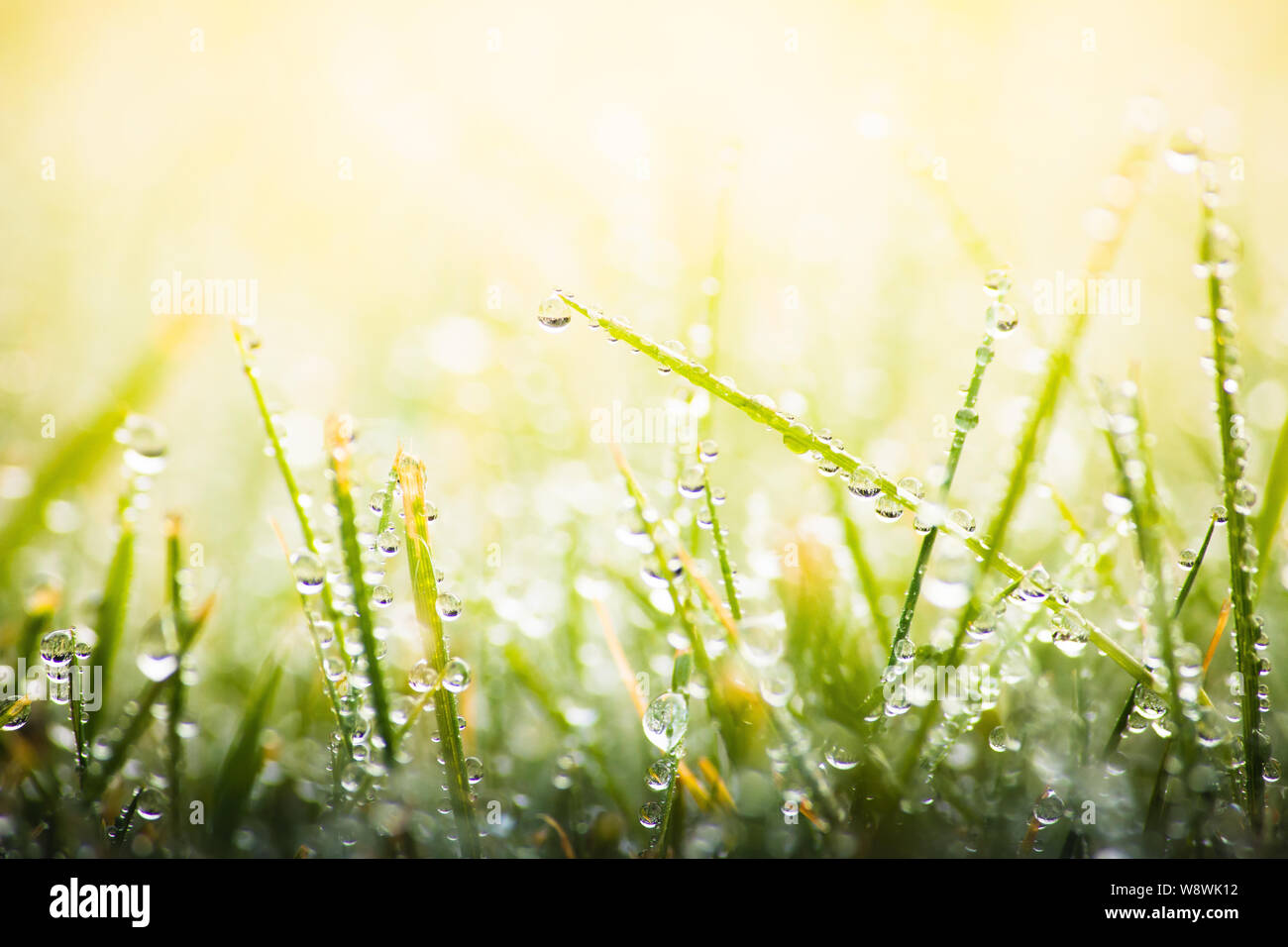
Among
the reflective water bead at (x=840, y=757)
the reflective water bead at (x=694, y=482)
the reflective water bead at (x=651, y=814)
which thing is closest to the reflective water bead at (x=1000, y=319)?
the reflective water bead at (x=694, y=482)

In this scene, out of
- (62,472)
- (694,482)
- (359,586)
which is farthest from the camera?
(62,472)

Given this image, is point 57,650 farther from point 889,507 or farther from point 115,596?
point 889,507

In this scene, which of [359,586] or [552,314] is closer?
[359,586]

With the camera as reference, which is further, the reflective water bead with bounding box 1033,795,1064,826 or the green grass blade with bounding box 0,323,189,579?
the green grass blade with bounding box 0,323,189,579

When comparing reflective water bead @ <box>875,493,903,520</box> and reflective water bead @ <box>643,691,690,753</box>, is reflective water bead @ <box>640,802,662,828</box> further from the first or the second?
reflective water bead @ <box>875,493,903,520</box>

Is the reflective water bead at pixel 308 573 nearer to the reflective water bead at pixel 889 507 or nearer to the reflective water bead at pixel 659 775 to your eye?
the reflective water bead at pixel 659 775

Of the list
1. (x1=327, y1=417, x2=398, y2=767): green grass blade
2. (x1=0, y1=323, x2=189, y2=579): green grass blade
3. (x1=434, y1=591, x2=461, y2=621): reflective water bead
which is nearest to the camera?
(x1=327, y1=417, x2=398, y2=767): green grass blade

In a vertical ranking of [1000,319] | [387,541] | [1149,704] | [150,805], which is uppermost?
[1000,319]

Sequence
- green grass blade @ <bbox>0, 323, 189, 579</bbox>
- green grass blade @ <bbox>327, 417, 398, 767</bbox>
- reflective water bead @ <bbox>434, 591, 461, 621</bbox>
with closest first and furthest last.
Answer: green grass blade @ <bbox>327, 417, 398, 767</bbox> → reflective water bead @ <bbox>434, 591, 461, 621</bbox> → green grass blade @ <bbox>0, 323, 189, 579</bbox>

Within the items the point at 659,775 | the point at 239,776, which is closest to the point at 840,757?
the point at 659,775

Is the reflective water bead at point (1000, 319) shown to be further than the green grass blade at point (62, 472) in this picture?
No

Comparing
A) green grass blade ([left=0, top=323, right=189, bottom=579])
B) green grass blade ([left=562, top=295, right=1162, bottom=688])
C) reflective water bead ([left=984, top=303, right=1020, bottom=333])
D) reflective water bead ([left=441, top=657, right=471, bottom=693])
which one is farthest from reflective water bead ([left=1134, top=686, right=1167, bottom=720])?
green grass blade ([left=0, top=323, right=189, bottom=579])

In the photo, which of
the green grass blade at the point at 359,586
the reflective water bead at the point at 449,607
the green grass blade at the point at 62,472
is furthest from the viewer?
the green grass blade at the point at 62,472
